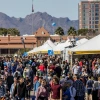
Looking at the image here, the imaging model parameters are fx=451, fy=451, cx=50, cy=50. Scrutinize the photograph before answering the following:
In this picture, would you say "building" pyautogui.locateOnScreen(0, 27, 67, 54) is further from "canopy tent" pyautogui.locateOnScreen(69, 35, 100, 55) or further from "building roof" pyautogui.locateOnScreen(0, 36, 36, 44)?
"canopy tent" pyautogui.locateOnScreen(69, 35, 100, 55)

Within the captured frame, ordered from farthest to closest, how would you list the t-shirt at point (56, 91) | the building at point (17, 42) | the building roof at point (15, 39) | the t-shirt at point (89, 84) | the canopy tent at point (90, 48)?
→ the building roof at point (15, 39)
the building at point (17, 42)
the canopy tent at point (90, 48)
the t-shirt at point (89, 84)
the t-shirt at point (56, 91)

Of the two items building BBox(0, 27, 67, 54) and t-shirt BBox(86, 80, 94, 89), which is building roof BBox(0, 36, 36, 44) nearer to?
building BBox(0, 27, 67, 54)

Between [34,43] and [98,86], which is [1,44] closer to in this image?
[34,43]

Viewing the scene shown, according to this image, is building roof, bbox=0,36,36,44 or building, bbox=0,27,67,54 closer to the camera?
building, bbox=0,27,67,54

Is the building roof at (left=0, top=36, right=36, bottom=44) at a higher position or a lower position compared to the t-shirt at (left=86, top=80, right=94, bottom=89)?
higher

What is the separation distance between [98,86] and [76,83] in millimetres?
1292

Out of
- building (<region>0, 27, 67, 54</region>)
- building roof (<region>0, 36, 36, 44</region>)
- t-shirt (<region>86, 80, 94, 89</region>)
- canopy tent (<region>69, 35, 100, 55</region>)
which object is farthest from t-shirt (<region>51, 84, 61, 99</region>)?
building roof (<region>0, 36, 36, 44</region>)

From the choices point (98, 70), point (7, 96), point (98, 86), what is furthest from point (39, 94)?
point (98, 70)

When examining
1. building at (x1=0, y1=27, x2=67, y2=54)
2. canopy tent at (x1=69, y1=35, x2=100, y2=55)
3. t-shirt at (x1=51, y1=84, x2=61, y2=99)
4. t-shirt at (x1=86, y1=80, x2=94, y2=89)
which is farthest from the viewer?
building at (x1=0, y1=27, x2=67, y2=54)

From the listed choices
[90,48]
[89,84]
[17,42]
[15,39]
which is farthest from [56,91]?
[17,42]

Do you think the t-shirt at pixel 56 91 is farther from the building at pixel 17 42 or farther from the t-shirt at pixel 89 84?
the building at pixel 17 42

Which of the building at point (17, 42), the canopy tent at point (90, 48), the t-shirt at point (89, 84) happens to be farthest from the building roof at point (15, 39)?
the t-shirt at point (89, 84)

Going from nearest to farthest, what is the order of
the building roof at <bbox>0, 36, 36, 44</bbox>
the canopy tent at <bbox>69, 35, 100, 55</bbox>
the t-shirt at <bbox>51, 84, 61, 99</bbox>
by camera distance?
the t-shirt at <bbox>51, 84, 61, 99</bbox>
the canopy tent at <bbox>69, 35, 100, 55</bbox>
the building roof at <bbox>0, 36, 36, 44</bbox>

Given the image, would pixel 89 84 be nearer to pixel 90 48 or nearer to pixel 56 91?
pixel 56 91
